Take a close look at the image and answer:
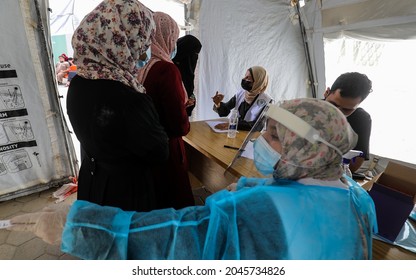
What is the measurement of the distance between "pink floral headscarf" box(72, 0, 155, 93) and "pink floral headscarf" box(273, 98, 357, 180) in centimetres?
63

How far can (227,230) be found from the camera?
0.52m

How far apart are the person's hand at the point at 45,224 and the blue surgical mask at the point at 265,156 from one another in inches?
23.9

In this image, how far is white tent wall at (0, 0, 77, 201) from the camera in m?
1.74

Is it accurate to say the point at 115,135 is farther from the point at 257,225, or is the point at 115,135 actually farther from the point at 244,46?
the point at 244,46

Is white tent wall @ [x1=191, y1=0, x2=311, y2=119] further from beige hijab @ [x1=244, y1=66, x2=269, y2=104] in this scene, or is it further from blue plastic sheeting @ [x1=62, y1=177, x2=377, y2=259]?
blue plastic sheeting @ [x1=62, y1=177, x2=377, y2=259]

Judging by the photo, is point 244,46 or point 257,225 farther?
point 244,46

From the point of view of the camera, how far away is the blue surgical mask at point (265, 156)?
71 centimetres

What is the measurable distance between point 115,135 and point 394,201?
1.03 metres

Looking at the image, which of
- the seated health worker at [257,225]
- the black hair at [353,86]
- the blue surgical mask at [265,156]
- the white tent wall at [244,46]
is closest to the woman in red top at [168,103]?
the blue surgical mask at [265,156]

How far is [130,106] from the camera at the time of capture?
0.80 m

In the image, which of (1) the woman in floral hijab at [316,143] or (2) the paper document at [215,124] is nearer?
(1) the woman in floral hijab at [316,143]

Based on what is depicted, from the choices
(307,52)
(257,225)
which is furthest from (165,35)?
(307,52)

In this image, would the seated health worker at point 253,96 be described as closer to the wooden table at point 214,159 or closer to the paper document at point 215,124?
the paper document at point 215,124

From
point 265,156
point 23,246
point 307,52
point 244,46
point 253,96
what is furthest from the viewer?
point 307,52
